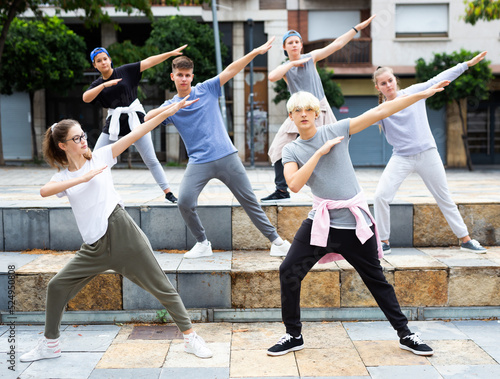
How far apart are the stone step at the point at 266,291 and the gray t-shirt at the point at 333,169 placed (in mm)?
1226

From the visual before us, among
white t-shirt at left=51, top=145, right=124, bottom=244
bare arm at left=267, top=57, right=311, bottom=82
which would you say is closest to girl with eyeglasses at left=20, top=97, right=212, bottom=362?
white t-shirt at left=51, top=145, right=124, bottom=244

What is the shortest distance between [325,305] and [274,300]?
0.45 m

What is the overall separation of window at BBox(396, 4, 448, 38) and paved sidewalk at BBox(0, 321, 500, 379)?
19333 millimetres

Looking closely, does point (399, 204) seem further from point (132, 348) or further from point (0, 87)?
point (0, 87)

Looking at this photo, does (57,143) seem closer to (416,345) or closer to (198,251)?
(198,251)

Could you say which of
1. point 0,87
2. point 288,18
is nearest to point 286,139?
point 0,87

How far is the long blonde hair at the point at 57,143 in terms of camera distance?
11.9ft

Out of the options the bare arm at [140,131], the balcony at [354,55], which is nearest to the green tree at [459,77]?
the balcony at [354,55]

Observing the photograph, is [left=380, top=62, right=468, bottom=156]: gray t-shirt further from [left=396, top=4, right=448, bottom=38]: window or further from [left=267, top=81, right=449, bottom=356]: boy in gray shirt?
[left=396, top=4, right=448, bottom=38]: window

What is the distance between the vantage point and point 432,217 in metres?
5.80

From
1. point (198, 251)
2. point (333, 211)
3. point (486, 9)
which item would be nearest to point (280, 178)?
point (198, 251)

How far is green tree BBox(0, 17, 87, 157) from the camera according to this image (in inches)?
718

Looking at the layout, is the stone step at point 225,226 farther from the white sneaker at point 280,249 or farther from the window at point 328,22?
the window at point 328,22

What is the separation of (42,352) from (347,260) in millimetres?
2253
